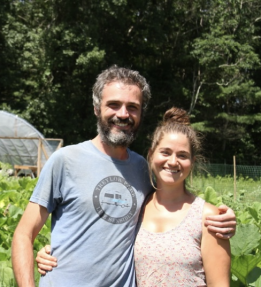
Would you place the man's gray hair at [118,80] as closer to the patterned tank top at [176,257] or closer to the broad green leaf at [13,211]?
the patterned tank top at [176,257]

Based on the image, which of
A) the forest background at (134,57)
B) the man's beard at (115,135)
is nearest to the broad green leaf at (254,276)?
the man's beard at (115,135)

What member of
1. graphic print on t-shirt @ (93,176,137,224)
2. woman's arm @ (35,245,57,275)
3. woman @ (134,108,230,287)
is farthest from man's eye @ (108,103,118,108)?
woman's arm @ (35,245,57,275)

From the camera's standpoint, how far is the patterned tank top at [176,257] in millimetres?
2166

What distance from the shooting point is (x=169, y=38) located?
27.7 meters

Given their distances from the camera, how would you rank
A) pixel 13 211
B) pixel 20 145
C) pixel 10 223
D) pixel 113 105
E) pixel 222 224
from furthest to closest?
pixel 20 145, pixel 13 211, pixel 10 223, pixel 113 105, pixel 222 224

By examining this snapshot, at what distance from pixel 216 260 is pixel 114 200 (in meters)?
0.54

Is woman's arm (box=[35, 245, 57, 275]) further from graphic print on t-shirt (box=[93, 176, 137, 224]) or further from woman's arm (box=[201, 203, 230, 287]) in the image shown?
woman's arm (box=[201, 203, 230, 287])

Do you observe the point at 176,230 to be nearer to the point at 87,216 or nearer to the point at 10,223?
the point at 87,216

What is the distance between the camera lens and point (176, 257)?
7.09 feet

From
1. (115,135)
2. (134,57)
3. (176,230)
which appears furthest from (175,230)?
(134,57)

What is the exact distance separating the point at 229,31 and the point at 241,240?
2472 centimetres

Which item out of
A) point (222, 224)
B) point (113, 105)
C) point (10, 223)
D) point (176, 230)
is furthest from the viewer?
point (10, 223)

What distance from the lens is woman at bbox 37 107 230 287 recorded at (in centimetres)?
216

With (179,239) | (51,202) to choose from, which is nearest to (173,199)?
(179,239)
